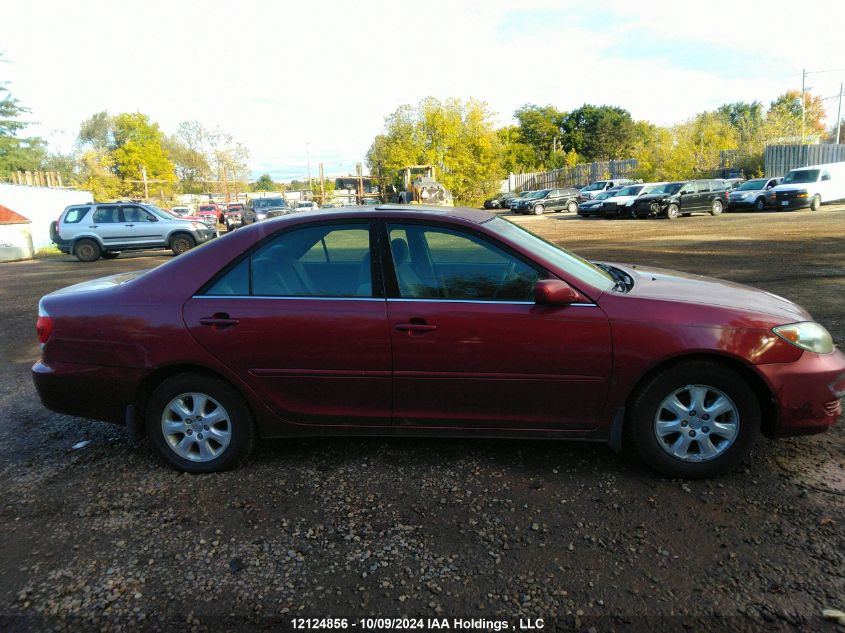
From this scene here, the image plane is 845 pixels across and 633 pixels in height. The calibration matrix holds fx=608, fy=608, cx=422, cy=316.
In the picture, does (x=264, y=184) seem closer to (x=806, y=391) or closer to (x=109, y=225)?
(x=109, y=225)

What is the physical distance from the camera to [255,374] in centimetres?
356

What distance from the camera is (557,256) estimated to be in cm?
380

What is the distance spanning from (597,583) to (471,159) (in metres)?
50.2

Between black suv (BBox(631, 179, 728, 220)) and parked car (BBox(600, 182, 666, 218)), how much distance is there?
18.8 inches

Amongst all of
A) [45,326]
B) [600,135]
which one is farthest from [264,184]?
[45,326]

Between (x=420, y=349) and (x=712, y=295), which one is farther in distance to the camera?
(x=712, y=295)

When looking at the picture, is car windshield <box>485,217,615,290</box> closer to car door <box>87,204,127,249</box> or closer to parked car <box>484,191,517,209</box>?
car door <box>87,204,127,249</box>

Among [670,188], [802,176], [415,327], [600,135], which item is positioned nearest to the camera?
[415,327]

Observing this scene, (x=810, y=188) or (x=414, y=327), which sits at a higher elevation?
(x=810, y=188)

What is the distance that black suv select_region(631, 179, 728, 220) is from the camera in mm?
26875

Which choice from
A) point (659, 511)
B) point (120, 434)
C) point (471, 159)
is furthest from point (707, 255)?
point (471, 159)

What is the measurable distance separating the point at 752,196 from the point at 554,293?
29.8 m

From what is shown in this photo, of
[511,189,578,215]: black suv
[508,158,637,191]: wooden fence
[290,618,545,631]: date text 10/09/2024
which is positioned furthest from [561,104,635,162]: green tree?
[290,618,545,631]: date text 10/09/2024

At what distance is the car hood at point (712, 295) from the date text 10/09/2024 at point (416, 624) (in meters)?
1.91
